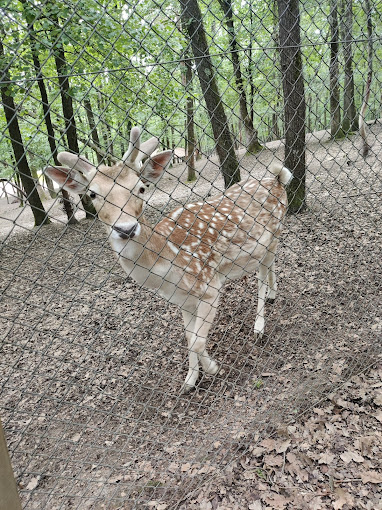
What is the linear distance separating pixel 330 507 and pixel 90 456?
1.55 metres

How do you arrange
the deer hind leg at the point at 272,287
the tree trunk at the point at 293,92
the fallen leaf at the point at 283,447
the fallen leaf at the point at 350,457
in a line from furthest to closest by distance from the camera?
the tree trunk at the point at 293,92
the deer hind leg at the point at 272,287
the fallen leaf at the point at 283,447
the fallen leaf at the point at 350,457

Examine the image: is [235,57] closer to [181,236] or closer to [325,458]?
[181,236]

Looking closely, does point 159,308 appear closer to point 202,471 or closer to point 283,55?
point 202,471

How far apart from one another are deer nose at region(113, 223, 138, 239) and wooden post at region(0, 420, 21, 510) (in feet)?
4.08

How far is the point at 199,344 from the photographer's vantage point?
3.07 metres

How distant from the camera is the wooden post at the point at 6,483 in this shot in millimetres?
1128

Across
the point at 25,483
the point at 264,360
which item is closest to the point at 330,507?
the point at 264,360

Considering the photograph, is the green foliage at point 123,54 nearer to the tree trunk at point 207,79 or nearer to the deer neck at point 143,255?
the tree trunk at point 207,79

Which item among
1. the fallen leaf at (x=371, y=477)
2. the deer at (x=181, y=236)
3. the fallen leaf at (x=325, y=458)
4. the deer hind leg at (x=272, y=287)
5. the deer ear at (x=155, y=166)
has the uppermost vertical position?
the deer ear at (x=155, y=166)

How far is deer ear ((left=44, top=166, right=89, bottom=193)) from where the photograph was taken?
81.4 inches

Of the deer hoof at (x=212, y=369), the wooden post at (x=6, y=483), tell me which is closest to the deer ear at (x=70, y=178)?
the wooden post at (x=6, y=483)

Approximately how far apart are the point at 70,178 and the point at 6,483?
1.60 m

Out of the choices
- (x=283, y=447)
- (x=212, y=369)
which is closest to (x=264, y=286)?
(x=212, y=369)

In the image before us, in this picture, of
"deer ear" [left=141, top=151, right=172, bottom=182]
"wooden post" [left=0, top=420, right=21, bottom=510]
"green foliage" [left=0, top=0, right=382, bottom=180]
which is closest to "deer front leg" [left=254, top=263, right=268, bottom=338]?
"green foliage" [left=0, top=0, right=382, bottom=180]
